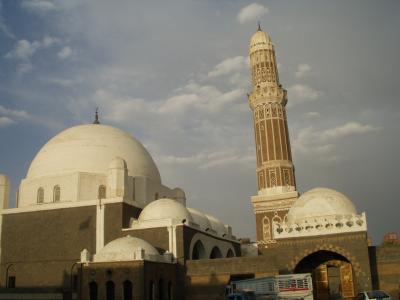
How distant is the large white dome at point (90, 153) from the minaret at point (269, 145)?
34.0ft

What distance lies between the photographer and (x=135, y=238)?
25.4 meters

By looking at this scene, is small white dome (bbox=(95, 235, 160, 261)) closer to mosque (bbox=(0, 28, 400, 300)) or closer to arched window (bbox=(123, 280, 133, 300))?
mosque (bbox=(0, 28, 400, 300))

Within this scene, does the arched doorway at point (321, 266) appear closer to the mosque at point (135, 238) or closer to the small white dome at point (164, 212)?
the mosque at point (135, 238)

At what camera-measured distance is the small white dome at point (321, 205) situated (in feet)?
82.3

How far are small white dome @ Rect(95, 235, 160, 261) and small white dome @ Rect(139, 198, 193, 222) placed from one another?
10.2ft

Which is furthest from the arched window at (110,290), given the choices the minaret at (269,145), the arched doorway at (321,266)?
the minaret at (269,145)

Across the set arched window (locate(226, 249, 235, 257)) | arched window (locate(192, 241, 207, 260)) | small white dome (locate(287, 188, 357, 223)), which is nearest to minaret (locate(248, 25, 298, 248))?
arched window (locate(226, 249, 235, 257))

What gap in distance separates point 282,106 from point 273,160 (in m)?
5.25

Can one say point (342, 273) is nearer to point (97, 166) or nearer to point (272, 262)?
point (272, 262)

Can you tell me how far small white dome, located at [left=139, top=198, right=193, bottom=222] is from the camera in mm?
27969

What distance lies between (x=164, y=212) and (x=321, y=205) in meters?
9.14

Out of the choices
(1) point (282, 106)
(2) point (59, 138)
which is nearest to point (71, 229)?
(2) point (59, 138)

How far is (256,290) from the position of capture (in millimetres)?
20609

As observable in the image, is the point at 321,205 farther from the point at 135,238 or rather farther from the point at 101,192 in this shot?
the point at 101,192
